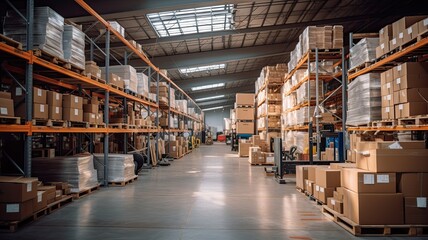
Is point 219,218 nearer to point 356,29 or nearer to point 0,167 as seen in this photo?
point 0,167

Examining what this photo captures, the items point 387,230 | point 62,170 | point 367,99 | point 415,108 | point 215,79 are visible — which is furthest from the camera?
point 215,79

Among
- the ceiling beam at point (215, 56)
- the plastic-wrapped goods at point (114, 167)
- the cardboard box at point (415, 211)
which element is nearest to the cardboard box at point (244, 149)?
the ceiling beam at point (215, 56)

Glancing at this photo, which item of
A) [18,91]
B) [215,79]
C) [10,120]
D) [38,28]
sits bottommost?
[10,120]

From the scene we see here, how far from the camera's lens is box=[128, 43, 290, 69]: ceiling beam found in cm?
1895

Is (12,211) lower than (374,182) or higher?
lower

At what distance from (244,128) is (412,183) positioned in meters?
15.3

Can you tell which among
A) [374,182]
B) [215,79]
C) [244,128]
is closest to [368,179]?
[374,182]

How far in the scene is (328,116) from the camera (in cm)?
1039

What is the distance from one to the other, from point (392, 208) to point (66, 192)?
5.20 m

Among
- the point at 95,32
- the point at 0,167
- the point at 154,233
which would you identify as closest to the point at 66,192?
the point at 0,167

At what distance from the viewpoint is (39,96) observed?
5.45 m

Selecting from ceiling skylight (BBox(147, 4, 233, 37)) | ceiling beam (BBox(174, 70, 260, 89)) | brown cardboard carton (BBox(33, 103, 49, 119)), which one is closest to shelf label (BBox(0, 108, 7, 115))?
brown cardboard carton (BBox(33, 103, 49, 119))

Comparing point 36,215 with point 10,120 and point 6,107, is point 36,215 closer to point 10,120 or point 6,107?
point 10,120

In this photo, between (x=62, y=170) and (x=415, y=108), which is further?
(x=62, y=170)
